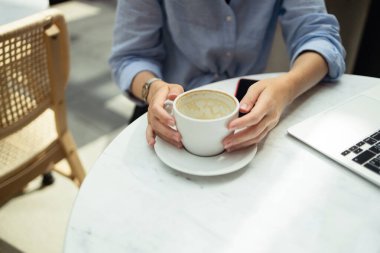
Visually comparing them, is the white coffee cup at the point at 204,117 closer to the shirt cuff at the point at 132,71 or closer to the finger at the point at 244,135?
the finger at the point at 244,135

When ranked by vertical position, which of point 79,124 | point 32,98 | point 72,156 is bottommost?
point 79,124

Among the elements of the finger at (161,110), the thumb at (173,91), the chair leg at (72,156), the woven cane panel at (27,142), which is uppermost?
the finger at (161,110)

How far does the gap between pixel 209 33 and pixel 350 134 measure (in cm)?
43

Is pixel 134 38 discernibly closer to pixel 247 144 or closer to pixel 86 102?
pixel 247 144

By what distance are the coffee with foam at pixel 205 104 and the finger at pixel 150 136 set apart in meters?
0.07

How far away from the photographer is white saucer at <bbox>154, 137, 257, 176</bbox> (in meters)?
0.53

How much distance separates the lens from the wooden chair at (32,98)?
0.85m

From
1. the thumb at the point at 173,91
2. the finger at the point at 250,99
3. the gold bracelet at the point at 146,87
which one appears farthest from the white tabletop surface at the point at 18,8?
the finger at the point at 250,99

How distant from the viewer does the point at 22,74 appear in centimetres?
91

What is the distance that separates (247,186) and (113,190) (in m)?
0.19

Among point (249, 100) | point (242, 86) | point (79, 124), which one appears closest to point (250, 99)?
point (249, 100)

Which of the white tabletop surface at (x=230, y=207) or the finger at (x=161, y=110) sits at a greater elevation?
the finger at (x=161, y=110)

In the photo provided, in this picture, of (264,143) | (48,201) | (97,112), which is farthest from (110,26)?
(264,143)

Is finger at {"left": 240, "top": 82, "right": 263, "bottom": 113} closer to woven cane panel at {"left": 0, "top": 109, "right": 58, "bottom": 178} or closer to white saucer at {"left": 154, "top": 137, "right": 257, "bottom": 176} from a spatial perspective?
white saucer at {"left": 154, "top": 137, "right": 257, "bottom": 176}
